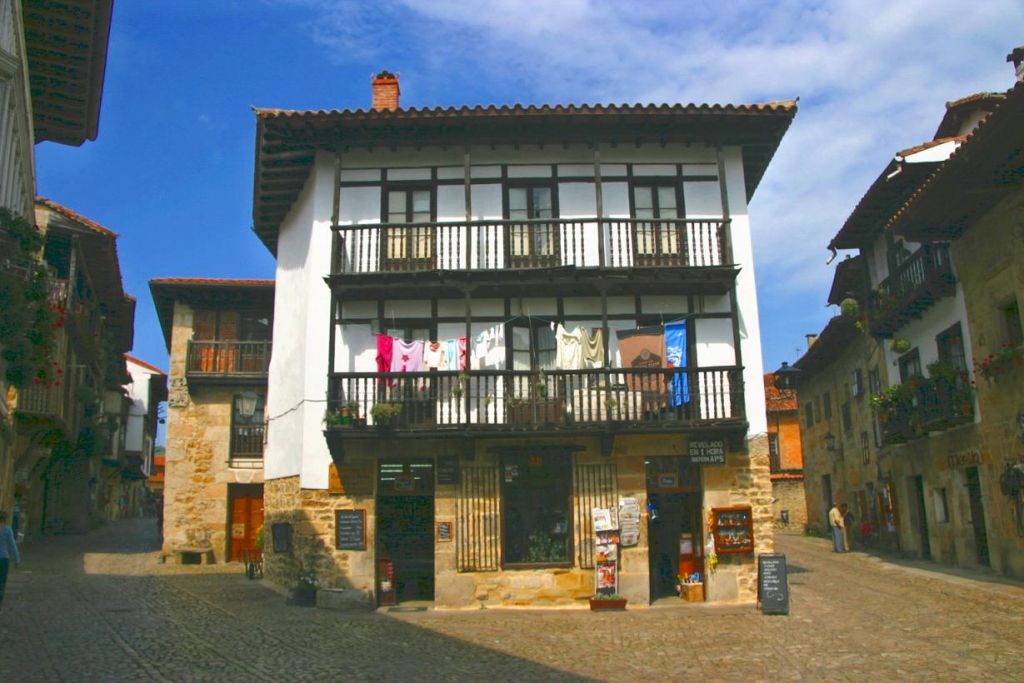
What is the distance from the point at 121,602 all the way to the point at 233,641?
15.9ft

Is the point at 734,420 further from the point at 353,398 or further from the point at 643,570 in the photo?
the point at 353,398

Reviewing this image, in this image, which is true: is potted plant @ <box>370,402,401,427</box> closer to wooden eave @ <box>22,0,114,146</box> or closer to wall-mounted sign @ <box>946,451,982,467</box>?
wooden eave @ <box>22,0,114,146</box>

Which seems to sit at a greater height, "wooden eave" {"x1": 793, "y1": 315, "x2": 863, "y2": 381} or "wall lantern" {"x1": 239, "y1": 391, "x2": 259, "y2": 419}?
"wooden eave" {"x1": 793, "y1": 315, "x2": 863, "y2": 381}

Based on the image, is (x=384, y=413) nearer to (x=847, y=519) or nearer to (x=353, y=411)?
(x=353, y=411)

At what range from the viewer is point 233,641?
1258 centimetres

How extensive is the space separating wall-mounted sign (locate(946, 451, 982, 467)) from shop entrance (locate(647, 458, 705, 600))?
6801mm

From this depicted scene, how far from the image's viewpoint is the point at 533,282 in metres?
16.9

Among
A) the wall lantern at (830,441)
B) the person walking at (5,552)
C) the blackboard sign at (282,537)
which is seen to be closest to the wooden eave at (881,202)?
the wall lantern at (830,441)

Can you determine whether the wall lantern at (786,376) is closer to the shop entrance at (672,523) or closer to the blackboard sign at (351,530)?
the shop entrance at (672,523)

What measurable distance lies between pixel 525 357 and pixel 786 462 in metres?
24.3

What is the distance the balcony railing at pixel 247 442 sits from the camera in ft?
82.3

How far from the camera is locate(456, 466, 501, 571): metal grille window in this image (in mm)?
16281

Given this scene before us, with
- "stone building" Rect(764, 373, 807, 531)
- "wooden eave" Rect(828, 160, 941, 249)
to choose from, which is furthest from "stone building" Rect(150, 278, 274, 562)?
"stone building" Rect(764, 373, 807, 531)

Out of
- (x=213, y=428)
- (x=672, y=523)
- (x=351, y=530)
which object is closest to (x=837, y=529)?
(x=672, y=523)
